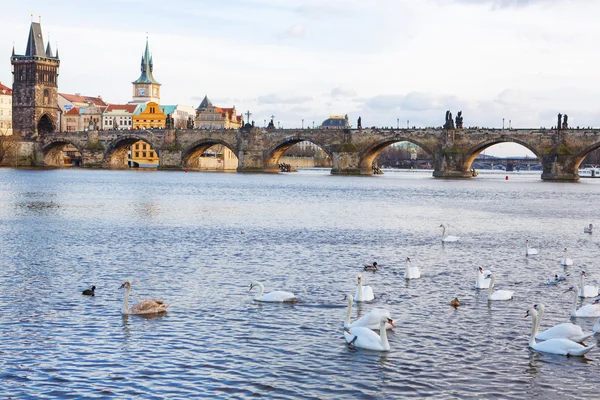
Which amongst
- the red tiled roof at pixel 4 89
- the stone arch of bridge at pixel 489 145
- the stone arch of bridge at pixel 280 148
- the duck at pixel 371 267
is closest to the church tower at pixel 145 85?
the red tiled roof at pixel 4 89

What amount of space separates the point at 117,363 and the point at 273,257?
12.4 meters

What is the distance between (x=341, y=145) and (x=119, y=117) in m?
81.5

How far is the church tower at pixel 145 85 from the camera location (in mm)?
191750

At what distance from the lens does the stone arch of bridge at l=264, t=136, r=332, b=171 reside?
11150 cm

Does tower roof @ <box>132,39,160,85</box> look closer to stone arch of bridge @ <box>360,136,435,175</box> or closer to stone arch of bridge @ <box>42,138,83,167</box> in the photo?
stone arch of bridge @ <box>42,138,83,167</box>

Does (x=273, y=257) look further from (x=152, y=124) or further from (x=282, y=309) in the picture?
(x=152, y=124)

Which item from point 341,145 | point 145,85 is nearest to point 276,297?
point 341,145

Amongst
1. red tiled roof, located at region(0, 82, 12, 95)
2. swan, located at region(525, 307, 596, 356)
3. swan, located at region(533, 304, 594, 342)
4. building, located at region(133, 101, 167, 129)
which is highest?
red tiled roof, located at region(0, 82, 12, 95)

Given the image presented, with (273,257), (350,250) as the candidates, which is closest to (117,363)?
(273,257)

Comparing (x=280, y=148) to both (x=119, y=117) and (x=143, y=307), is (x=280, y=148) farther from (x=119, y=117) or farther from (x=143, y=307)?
(x=143, y=307)

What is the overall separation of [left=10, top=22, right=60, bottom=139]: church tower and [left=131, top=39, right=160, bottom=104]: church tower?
162 feet

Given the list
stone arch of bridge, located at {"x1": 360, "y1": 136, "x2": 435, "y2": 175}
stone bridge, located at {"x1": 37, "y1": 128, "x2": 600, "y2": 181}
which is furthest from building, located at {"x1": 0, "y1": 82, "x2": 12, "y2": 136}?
stone arch of bridge, located at {"x1": 360, "y1": 136, "x2": 435, "y2": 175}

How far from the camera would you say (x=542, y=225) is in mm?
38875

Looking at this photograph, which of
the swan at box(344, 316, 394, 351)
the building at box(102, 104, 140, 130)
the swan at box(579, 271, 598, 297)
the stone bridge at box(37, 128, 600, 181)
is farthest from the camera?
the building at box(102, 104, 140, 130)
